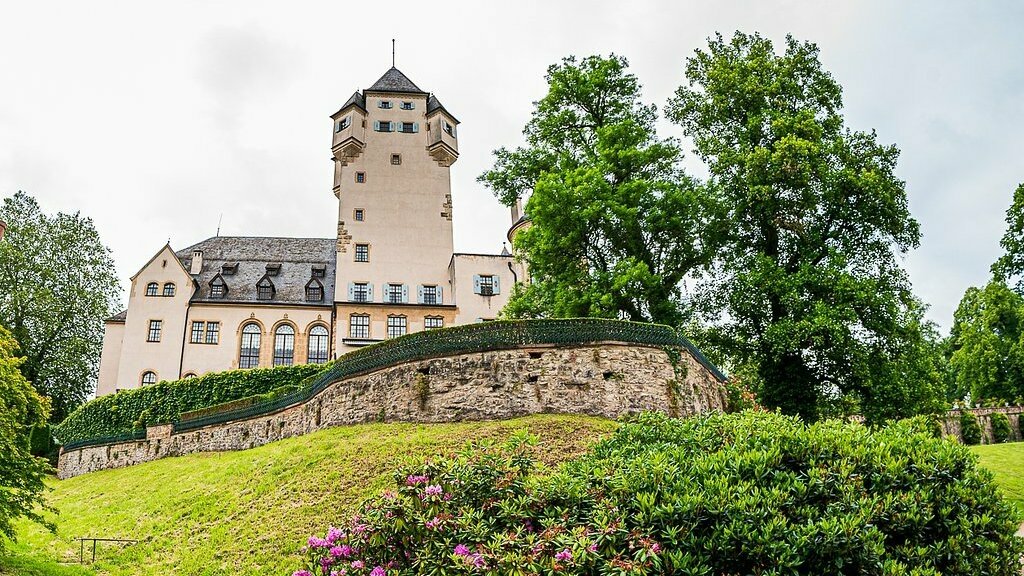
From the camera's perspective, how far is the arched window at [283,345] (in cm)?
4425

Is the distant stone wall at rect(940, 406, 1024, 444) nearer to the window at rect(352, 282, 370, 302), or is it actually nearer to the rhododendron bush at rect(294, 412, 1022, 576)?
the window at rect(352, 282, 370, 302)

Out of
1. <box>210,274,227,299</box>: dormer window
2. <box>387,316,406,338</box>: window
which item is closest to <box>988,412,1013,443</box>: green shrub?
<box>387,316,406,338</box>: window

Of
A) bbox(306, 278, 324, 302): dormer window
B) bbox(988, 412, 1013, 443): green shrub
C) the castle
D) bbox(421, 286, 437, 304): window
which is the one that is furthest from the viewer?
bbox(306, 278, 324, 302): dormer window

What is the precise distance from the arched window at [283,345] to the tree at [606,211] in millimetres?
19625

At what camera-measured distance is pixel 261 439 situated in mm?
25891

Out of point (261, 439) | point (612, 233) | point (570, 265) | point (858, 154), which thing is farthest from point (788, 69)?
point (261, 439)

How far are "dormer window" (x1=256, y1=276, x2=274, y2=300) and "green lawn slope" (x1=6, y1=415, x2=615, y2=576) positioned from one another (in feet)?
74.6

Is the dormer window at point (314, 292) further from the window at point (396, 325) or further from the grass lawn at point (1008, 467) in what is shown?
the grass lawn at point (1008, 467)

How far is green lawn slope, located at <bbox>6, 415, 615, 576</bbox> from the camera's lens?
14.7m

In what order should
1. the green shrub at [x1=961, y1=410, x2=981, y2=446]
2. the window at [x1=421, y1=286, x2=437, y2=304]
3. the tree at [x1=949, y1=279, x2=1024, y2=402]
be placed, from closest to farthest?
the green shrub at [x1=961, y1=410, x2=981, y2=446] < the tree at [x1=949, y1=279, x2=1024, y2=402] < the window at [x1=421, y1=286, x2=437, y2=304]

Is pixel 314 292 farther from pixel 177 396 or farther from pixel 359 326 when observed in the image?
pixel 177 396

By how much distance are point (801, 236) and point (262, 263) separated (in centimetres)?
3347

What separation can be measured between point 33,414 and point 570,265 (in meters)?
16.7

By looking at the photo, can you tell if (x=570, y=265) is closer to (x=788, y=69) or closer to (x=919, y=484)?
(x=788, y=69)
